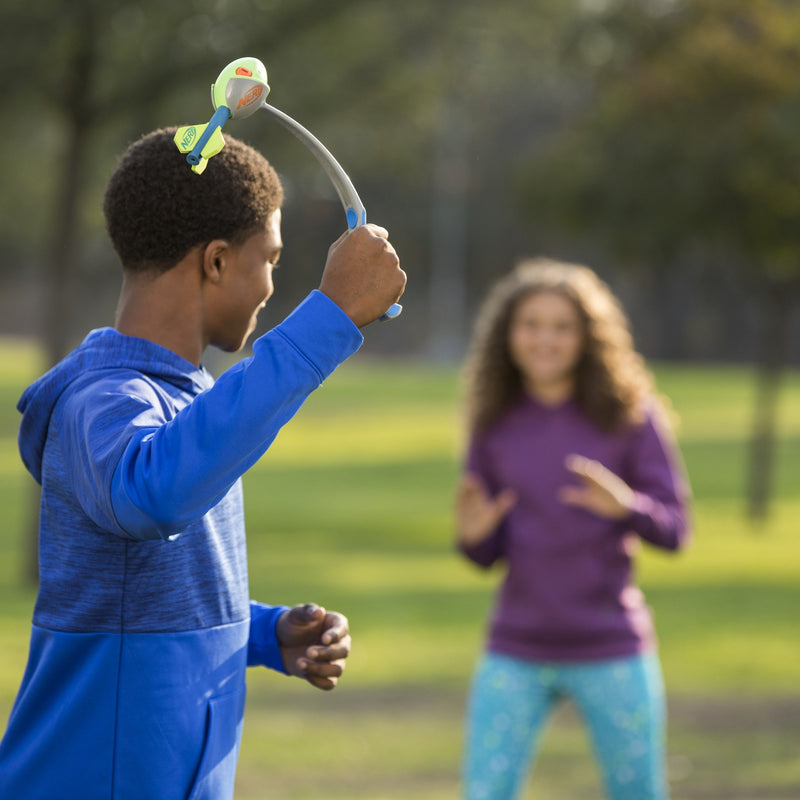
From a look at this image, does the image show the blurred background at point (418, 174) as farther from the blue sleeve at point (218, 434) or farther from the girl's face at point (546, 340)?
the blue sleeve at point (218, 434)

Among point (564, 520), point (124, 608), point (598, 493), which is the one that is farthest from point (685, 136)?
point (124, 608)

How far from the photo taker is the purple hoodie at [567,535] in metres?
3.84

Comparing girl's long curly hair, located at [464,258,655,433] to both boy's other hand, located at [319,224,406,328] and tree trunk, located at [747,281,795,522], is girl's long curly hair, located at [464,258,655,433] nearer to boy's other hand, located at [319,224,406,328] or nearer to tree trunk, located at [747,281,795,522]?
boy's other hand, located at [319,224,406,328]

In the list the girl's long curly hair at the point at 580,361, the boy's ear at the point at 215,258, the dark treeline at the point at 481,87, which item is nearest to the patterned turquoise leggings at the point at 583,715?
the girl's long curly hair at the point at 580,361

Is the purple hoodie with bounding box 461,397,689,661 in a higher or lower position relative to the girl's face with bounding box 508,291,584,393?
lower

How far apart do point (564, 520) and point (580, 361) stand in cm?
56

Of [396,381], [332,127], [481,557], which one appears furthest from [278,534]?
[396,381]

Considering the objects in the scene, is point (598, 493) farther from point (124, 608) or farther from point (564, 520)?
point (124, 608)

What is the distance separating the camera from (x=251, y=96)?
1936 mm

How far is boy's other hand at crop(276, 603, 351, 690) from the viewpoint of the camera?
7.22ft

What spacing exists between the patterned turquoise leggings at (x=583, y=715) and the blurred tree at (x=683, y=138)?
8011 mm

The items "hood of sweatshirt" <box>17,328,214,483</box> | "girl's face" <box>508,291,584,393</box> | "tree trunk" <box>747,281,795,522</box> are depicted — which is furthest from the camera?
"tree trunk" <box>747,281,795,522</box>

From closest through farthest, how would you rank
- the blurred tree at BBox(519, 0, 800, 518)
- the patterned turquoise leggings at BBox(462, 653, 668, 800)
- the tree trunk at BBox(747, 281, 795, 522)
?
1. the patterned turquoise leggings at BBox(462, 653, 668, 800)
2. the blurred tree at BBox(519, 0, 800, 518)
3. the tree trunk at BBox(747, 281, 795, 522)

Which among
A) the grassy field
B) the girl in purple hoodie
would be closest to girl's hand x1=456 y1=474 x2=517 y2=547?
the girl in purple hoodie
